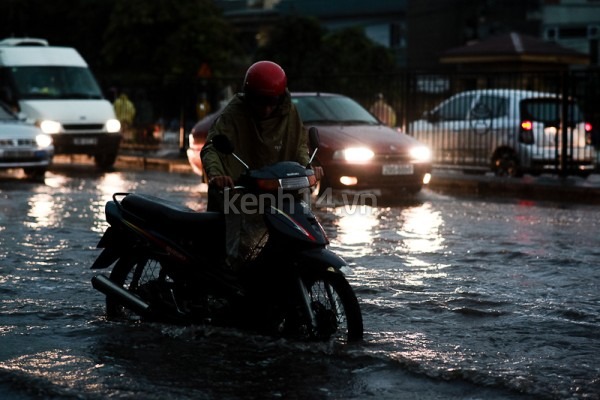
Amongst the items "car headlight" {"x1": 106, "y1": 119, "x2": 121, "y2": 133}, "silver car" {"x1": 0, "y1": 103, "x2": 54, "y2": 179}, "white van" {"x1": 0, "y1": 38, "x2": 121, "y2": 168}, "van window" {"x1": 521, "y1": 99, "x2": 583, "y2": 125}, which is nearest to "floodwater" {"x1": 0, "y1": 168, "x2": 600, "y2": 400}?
"van window" {"x1": 521, "y1": 99, "x2": 583, "y2": 125}

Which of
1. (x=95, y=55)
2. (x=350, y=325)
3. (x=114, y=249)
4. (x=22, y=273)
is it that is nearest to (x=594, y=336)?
(x=350, y=325)

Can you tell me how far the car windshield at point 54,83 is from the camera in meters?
24.5

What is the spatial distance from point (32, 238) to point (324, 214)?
159 inches

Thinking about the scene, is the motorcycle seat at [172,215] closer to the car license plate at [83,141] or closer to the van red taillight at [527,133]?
the van red taillight at [527,133]

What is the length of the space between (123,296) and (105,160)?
1796 cm

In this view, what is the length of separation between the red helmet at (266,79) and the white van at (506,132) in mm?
13671

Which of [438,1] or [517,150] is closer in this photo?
[517,150]

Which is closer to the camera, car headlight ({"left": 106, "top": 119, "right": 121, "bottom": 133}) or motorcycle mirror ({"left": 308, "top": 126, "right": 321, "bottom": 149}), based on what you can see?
motorcycle mirror ({"left": 308, "top": 126, "right": 321, "bottom": 149})

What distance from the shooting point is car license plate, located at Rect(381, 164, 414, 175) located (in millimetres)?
17172

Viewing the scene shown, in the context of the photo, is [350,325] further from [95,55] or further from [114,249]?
[95,55]

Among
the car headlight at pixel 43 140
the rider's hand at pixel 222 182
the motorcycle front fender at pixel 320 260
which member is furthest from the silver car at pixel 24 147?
the motorcycle front fender at pixel 320 260

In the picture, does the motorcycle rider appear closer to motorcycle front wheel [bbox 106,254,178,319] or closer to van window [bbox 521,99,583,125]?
motorcycle front wheel [bbox 106,254,178,319]

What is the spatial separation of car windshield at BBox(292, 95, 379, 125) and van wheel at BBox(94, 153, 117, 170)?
7.39 meters

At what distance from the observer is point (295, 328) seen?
6961 mm
